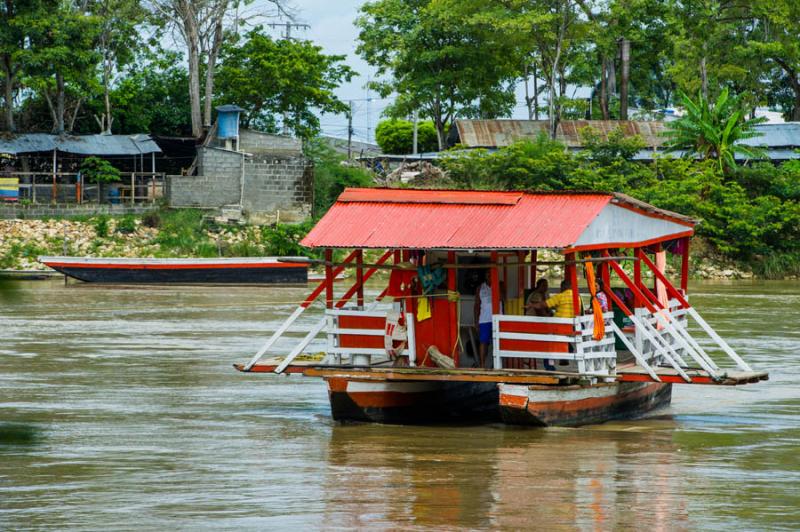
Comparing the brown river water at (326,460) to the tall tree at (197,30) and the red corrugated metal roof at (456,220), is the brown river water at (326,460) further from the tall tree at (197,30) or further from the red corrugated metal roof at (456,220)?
the tall tree at (197,30)

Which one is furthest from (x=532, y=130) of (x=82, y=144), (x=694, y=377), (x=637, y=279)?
(x=694, y=377)

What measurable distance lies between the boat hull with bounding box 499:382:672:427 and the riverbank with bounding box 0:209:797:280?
2760 centimetres

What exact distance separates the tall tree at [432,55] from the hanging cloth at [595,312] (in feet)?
121

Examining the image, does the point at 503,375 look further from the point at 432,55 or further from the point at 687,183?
the point at 432,55

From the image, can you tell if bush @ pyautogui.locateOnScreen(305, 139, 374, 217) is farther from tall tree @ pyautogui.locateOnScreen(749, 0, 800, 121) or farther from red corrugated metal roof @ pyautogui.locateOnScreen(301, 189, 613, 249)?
red corrugated metal roof @ pyautogui.locateOnScreen(301, 189, 613, 249)

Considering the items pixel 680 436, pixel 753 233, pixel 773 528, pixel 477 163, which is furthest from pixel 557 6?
pixel 773 528

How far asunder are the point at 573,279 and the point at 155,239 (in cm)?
3044

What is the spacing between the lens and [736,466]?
502 inches

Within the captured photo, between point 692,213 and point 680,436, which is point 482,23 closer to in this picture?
point 692,213

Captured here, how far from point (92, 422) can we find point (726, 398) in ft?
28.3

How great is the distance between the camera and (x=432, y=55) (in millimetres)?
51500

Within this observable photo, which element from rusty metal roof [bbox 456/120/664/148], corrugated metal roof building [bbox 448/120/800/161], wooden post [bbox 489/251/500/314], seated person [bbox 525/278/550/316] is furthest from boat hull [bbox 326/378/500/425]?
rusty metal roof [bbox 456/120/664/148]

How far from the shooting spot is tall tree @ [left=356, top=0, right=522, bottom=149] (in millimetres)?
51406

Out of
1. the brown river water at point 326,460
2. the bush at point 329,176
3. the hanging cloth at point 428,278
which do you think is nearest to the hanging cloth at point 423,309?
A: the hanging cloth at point 428,278
